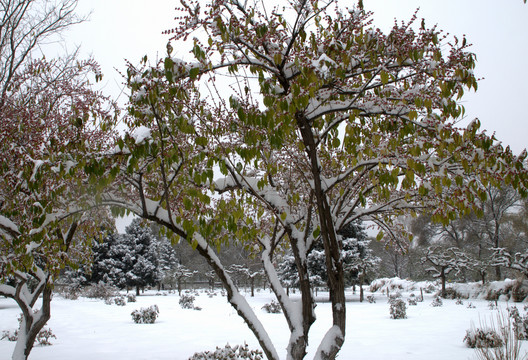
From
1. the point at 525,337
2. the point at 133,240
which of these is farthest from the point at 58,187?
the point at 133,240

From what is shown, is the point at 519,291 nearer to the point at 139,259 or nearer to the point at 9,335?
the point at 9,335

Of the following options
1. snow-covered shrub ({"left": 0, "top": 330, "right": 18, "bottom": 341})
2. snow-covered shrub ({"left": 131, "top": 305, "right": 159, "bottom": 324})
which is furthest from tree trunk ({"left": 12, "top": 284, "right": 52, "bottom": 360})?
snow-covered shrub ({"left": 131, "top": 305, "right": 159, "bottom": 324})

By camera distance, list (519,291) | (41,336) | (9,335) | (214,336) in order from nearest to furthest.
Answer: (41,336) < (9,335) < (214,336) < (519,291)

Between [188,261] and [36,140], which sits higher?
[36,140]

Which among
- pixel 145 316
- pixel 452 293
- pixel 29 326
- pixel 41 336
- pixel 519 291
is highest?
pixel 29 326

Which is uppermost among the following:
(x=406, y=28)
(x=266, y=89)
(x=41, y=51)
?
(x=41, y=51)

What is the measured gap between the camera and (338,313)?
422cm

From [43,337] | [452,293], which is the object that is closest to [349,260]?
[452,293]

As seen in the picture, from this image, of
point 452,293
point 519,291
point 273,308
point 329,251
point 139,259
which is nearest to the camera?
point 329,251

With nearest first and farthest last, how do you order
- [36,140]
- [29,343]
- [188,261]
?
1. [36,140]
2. [29,343]
3. [188,261]

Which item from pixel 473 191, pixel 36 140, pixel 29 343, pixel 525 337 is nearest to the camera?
pixel 473 191

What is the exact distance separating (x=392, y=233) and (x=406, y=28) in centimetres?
326

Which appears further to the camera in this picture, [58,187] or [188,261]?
[188,261]

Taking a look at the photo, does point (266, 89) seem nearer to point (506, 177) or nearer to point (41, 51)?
point (506, 177)
